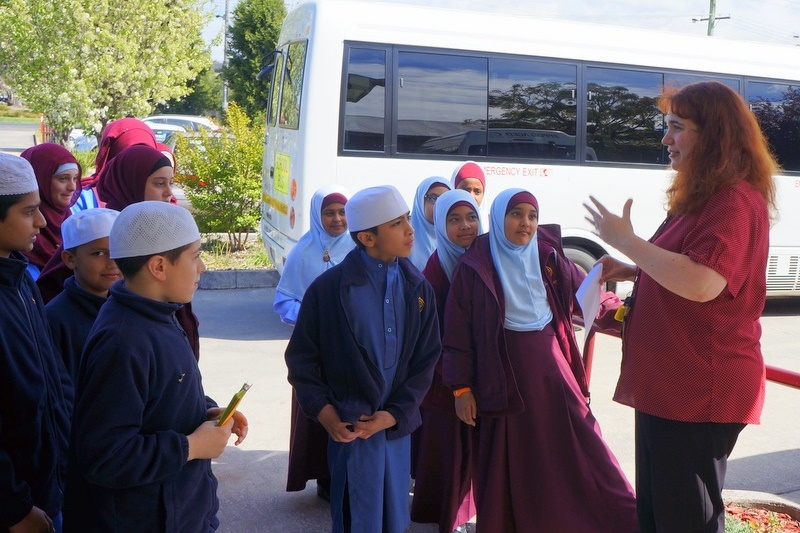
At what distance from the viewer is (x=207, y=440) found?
225 centimetres

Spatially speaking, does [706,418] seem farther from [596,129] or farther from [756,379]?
[596,129]

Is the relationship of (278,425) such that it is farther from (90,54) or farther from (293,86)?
(90,54)

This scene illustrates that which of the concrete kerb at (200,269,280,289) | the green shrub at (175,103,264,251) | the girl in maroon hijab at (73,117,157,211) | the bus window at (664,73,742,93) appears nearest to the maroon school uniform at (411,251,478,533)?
the girl in maroon hijab at (73,117,157,211)

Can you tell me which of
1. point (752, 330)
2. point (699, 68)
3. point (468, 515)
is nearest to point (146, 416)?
point (752, 330)

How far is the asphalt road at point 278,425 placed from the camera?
14.0ft

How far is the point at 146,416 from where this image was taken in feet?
7.22

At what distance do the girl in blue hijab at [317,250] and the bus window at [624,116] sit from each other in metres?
4.72

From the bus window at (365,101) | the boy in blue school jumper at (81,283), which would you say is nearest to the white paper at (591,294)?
the boy in blue school jumper at (81,283)

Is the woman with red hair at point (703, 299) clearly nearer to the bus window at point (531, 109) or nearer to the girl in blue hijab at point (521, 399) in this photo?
the girl in blue hijab at point (521, 399)

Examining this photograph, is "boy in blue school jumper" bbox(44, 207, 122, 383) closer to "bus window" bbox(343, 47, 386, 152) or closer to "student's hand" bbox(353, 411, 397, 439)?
"student's hand" bbox(353, 411, 397, 439)

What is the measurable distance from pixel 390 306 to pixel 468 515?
1268 mm

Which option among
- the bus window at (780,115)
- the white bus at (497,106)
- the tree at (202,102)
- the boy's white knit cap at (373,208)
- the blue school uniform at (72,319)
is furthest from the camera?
the tree at (202,102)

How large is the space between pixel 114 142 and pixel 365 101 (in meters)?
3.24

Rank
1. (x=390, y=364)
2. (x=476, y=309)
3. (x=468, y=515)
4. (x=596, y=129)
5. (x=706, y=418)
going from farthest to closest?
(x=596, y=129) < (x=468, y=515) < (x=476, y=309) < (x=390, y=364) < (x=706, y=418)
